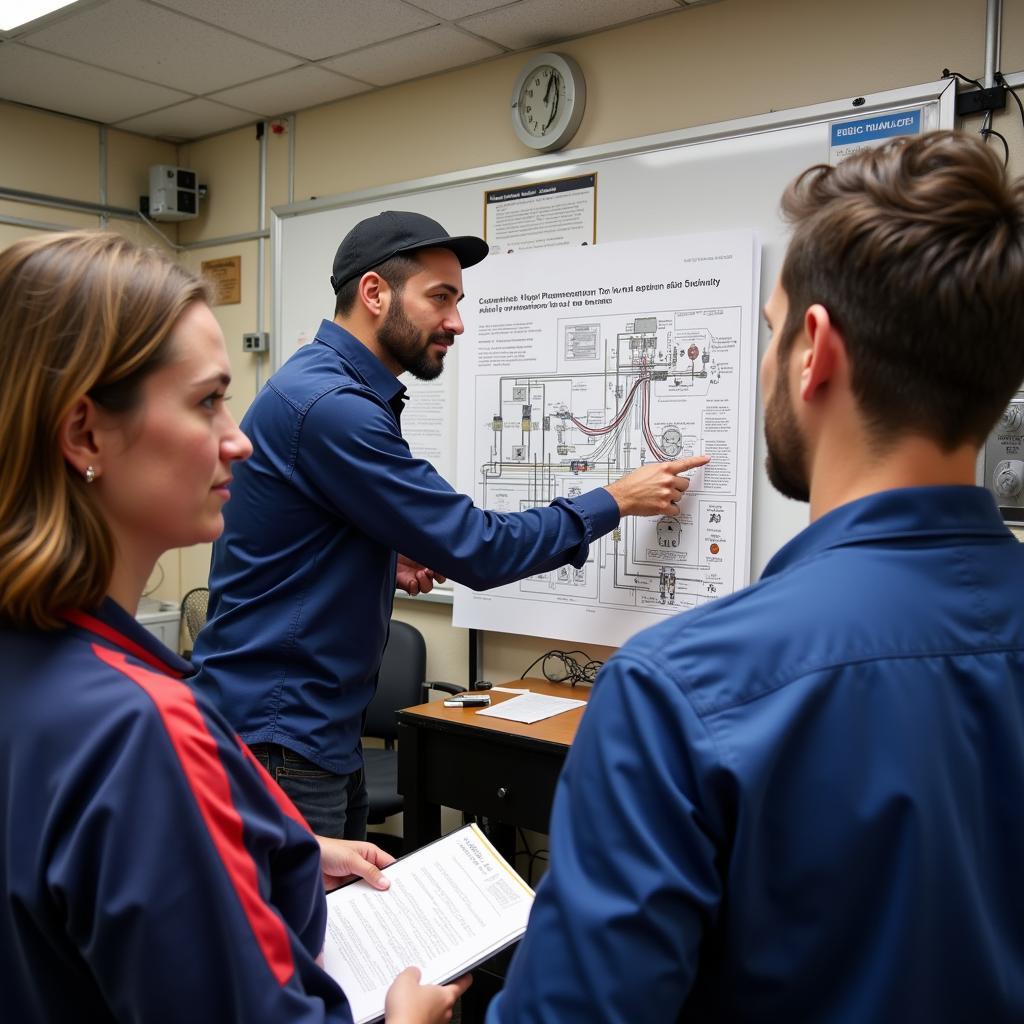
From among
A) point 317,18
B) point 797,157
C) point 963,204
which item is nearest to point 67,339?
point 963,204

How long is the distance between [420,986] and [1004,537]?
718 mm

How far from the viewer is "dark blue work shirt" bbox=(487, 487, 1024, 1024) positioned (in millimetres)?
638

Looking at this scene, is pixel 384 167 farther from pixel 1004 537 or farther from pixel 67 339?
pixel 1004 537

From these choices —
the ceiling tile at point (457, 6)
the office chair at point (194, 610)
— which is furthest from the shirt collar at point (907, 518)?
the office chair at point (194, 610)

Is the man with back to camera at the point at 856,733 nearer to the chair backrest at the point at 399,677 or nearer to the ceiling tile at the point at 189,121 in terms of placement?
the chair backrest at the point at 399,677

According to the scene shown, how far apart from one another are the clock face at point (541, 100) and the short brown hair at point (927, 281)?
2231 mm

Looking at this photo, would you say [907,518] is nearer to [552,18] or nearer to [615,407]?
[615,407]

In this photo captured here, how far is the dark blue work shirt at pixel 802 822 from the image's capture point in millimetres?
638

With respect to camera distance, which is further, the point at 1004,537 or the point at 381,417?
the point at 381,417

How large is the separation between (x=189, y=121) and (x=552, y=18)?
1.72 m

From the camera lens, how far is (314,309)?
347 centimetres

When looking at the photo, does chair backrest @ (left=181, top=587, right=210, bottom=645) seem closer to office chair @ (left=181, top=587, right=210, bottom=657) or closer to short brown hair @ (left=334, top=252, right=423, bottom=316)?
office chair @ (left=181, top=587, right=210, bottom=657)

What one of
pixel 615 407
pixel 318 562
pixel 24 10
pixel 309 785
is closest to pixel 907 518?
pixel 318 562

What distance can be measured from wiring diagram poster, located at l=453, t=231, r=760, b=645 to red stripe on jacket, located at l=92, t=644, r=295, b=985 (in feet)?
6.12
